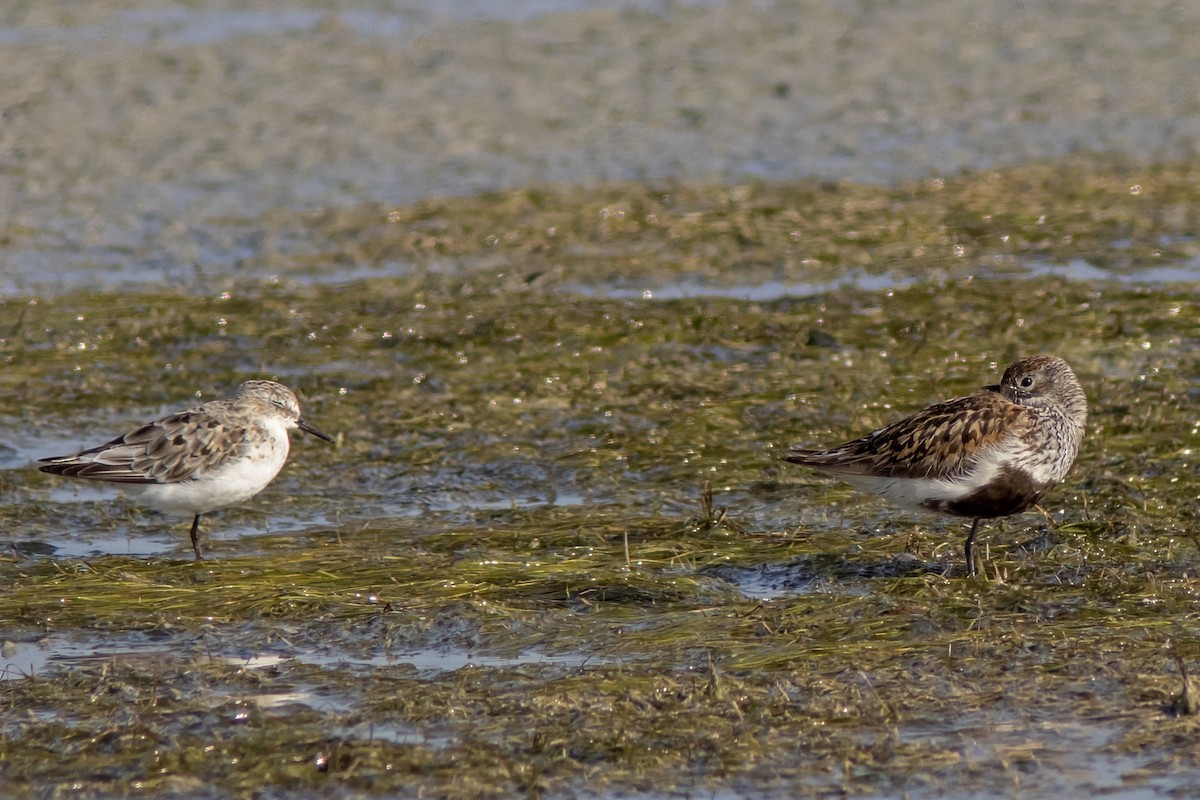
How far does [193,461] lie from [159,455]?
227 mm

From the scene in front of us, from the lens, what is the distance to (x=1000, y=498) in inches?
338

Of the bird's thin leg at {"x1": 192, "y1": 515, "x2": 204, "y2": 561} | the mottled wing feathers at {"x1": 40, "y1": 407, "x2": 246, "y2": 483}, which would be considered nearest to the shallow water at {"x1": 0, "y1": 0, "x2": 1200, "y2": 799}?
the bird's thin leg at {"x1": 192, "y1": 515, "x2": 204, "y2": 561}

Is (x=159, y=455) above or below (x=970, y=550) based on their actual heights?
above

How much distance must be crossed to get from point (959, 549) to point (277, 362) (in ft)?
17.9

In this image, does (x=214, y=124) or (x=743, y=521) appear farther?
(x=214, y=124)

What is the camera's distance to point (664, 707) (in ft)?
23.2

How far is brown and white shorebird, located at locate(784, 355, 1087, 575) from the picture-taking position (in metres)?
8.59

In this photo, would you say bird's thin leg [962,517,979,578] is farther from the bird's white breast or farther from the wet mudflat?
the bird's white breast

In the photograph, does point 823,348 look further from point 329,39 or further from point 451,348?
point 329,39

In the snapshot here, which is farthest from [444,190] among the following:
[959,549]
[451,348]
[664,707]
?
[664,707]

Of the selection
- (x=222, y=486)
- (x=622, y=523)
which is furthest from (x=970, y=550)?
(x=222, y=486)

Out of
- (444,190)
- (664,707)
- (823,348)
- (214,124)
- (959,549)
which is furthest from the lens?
(214,124)

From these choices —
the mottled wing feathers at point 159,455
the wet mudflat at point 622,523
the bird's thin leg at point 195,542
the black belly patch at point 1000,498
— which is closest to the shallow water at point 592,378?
the wet mudflat at point 622,523

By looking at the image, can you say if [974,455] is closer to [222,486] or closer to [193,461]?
[222,486]
